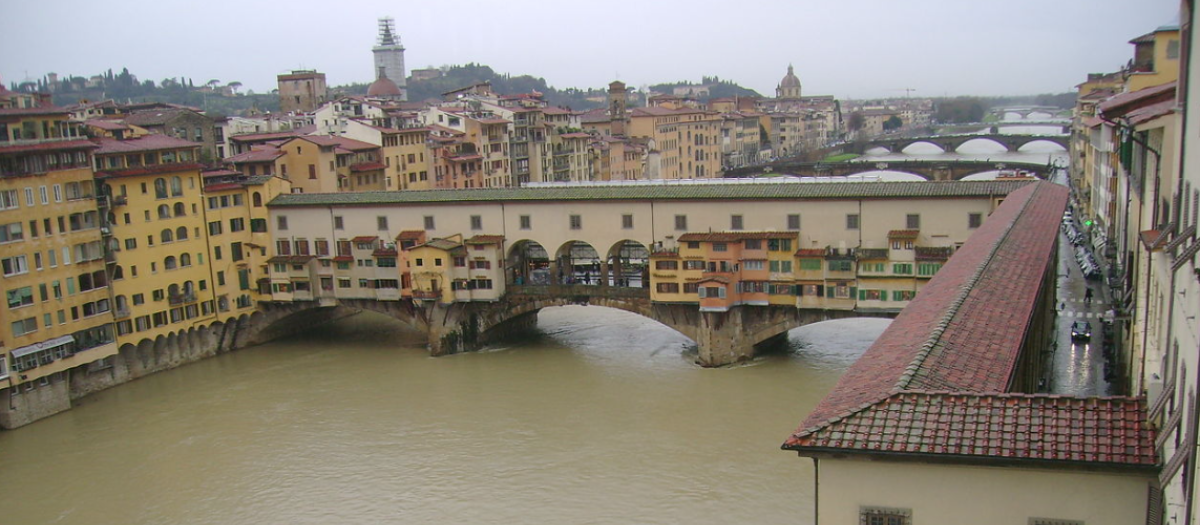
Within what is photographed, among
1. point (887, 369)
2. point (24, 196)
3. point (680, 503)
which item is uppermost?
point (24, 196)

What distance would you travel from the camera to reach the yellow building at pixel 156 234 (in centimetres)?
2566

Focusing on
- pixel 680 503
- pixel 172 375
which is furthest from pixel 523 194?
pixel 680 503

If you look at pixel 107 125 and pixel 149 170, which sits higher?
pixel 107 125

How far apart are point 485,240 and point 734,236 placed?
21.9 ft

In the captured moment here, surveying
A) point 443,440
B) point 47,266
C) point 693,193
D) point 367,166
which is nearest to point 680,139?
point 367,166

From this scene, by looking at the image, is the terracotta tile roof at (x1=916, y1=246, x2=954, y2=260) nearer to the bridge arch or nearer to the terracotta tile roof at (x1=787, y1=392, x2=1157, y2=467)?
the terracotta tile roof at (x1=787, y1=392, x2=1157, y2=467)

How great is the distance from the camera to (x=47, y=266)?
23.3 m

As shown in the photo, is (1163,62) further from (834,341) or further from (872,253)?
(834,341)

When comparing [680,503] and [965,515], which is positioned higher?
[965,515]

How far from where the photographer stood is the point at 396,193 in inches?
1144

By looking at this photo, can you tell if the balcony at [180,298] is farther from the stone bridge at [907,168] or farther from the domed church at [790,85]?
the domed church at [790,85]

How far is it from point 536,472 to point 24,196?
1384cm

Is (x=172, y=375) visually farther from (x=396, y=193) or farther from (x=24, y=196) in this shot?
(x=396, y=193)

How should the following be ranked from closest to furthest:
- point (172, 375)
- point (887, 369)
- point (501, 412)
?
point (887, 369), point (501, 412), point (172, 375)
